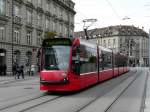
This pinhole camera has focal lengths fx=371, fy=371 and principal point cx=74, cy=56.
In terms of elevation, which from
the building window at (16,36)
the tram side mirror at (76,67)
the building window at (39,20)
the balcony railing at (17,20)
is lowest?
the tram side mirror at (76,67)

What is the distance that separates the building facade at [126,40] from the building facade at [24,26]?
217 feet

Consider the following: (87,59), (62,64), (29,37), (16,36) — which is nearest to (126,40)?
(29,37)

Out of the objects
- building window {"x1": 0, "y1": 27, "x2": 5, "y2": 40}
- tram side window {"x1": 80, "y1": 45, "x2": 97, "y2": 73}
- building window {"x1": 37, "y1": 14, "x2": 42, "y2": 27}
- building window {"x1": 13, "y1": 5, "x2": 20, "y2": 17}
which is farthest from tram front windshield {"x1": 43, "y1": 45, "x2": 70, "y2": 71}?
building window {"x1": 37, "y1": 14, "x2": 42, "y2": 27}

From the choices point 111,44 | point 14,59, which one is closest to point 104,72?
point 14,59

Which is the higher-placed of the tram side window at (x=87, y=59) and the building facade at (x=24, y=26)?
the building facade at (x=24, y=26)

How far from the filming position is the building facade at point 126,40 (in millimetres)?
131000

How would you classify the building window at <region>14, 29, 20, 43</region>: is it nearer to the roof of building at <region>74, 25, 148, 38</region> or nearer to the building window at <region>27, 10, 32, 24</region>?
the building window at <region>27, 10, 32, 24</region>

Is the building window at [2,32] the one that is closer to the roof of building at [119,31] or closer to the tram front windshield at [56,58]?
the tram front windshield at [56,58]

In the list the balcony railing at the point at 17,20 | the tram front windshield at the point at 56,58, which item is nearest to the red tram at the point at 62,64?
the tram front windshield at the point at 56,58

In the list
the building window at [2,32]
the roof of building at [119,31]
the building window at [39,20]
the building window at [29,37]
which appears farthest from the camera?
the roof of building at [119,31]

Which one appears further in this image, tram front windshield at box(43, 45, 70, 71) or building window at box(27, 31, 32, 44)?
building window at box(27, 31, 32, 44)

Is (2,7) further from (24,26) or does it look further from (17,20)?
(24,26)

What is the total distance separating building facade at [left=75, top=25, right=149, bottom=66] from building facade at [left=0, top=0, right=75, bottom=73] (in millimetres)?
66145

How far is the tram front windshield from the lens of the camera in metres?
17.3
